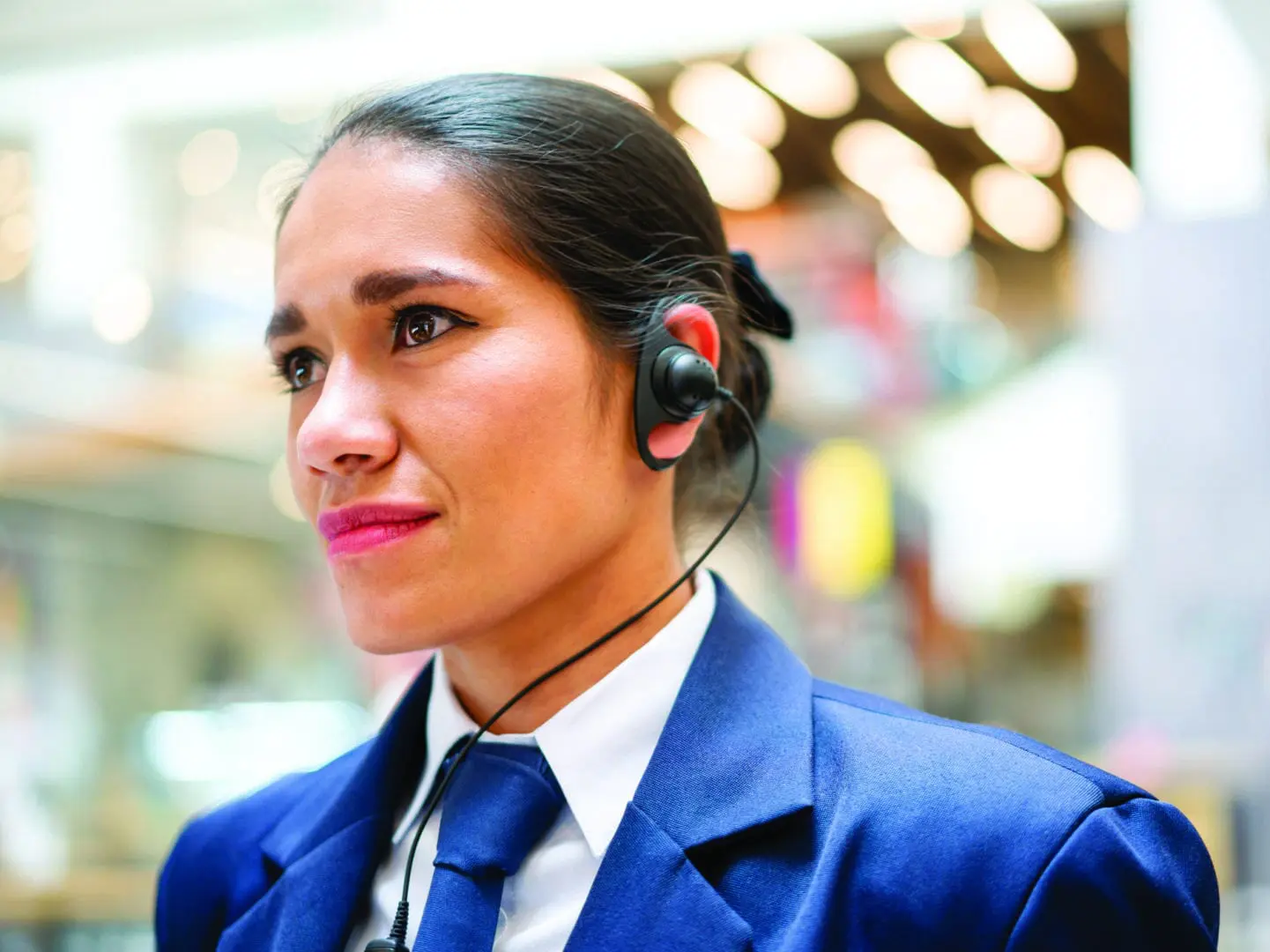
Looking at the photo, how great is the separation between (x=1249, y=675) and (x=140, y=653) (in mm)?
3441

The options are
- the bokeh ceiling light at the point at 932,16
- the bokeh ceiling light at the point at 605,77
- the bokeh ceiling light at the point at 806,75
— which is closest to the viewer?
the bokeh ceiling light at the point at 932,16

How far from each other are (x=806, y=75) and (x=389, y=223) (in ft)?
15.5

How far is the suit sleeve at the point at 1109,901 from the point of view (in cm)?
97

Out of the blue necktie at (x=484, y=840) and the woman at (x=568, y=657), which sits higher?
the woman at (x=568, y=657)

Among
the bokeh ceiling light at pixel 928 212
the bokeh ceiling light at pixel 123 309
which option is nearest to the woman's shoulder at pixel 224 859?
the bokeh ceiling light at pixel 123 309

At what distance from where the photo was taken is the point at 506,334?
1152 mm

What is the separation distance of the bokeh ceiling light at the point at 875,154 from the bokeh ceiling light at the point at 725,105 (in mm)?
394

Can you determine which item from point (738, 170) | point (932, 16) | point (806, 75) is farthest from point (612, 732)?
point (738, 170)

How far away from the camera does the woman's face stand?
1135 millimetres

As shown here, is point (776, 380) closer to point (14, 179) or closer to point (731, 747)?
point (14, 179)

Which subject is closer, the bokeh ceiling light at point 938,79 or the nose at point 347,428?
the nose at point 347,428

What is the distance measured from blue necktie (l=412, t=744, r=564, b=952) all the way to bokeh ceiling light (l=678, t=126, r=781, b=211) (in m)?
5.50

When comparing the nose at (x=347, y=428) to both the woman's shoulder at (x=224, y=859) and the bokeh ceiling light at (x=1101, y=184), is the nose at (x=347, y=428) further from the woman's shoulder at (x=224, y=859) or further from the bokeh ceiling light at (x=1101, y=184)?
the bokeh ceiling light at (x=1101, y=184)

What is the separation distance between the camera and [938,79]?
229 inches
